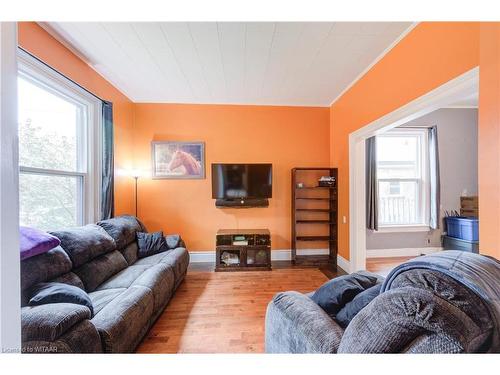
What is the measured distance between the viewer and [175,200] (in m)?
3.70

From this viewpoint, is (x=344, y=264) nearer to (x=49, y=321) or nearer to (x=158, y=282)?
(x=158, y=282)

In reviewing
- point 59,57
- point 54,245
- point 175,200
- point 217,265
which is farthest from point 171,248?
point 59,57

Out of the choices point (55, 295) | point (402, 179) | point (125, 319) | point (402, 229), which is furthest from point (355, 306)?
point (402, 179)

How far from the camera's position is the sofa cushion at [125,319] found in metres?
1.30

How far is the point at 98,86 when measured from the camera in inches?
108

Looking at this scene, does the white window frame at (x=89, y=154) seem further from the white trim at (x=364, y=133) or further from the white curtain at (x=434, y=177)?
the white curtain at (x=434, y=177)

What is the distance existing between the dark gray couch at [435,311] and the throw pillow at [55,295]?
60.8 inches

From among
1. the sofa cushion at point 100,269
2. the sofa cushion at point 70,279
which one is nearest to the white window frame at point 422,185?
the sofa cushion at point 100,269

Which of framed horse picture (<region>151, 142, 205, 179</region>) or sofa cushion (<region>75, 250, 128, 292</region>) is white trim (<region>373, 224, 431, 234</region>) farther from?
sofa cushion (<region>75, 250, 128, 292</region>)

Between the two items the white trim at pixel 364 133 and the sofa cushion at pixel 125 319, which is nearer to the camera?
the sofa cushion at pixel 125 319

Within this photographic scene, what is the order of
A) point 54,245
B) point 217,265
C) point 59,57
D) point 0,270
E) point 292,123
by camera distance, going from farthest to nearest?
point 292,123
point 217,265
point 59,57
point 54,245
point 0,270
